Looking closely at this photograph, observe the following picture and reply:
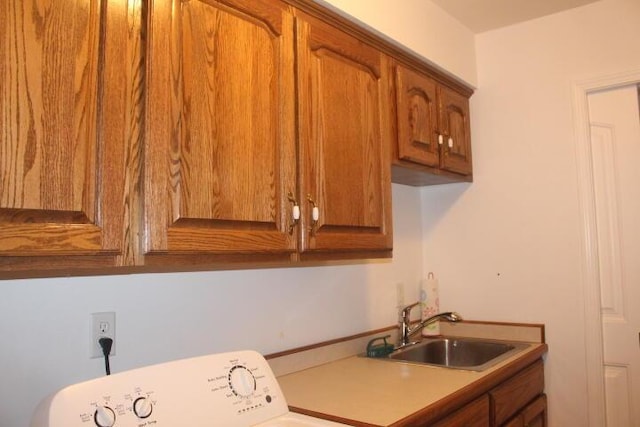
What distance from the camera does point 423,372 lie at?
5.68 ft

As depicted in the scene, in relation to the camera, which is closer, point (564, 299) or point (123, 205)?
point (123, 205)

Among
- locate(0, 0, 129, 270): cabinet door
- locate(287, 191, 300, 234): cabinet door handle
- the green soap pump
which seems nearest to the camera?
locate(0, 0, 129, 270): cabinet door

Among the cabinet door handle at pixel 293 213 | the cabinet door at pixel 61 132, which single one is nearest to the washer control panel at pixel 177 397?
the cabinet door at pixel 61 132

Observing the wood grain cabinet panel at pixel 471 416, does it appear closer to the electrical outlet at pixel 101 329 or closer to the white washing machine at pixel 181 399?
the white washing machine at pixel 181 399

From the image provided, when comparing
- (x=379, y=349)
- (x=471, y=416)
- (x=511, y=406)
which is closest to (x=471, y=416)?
(x=471, y=416)

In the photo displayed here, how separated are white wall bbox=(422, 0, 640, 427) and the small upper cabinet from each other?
0.52 ft

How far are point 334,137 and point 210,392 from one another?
0.83 meters

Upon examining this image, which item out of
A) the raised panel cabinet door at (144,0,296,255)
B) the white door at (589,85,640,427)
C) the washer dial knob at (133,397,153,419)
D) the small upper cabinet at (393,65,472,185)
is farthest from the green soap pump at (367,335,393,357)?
the washer dial knob at (133,397,153,419)

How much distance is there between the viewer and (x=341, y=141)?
154 cm

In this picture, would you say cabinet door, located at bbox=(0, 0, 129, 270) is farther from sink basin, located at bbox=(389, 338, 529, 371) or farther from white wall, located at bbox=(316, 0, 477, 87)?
sink basin, located at bbox=(389, 338, 529, 371)

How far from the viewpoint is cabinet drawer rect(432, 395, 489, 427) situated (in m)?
1.42

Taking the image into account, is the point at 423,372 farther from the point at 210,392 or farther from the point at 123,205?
the point at 123,205

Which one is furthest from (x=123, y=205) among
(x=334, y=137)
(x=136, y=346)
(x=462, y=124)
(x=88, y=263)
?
(x=462, y=124)

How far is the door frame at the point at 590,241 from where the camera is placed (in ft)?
6.92
